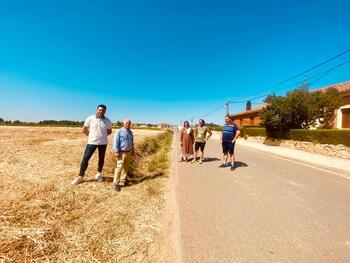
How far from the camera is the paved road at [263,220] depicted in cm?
260

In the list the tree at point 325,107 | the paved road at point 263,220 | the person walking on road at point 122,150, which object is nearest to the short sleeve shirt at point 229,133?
the paved road at point 263,220

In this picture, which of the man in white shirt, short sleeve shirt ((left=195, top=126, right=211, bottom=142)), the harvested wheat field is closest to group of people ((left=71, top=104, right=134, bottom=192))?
the man in white shirt

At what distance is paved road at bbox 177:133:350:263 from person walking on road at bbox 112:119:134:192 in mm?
1528

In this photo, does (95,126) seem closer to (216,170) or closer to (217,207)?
(217,207)

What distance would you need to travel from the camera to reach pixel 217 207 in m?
4.04

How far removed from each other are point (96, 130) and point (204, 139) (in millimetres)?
5120

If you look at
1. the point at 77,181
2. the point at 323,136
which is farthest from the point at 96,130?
the point at 323,136

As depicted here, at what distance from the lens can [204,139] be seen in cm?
901

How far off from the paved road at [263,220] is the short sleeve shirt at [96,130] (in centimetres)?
237

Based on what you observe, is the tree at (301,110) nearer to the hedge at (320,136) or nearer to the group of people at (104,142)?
the hedge at (320,136)

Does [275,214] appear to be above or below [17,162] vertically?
below

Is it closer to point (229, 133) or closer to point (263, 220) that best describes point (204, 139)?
point (229, 133)

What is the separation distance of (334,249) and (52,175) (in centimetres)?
598

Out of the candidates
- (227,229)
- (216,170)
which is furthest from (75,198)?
(216,170)
